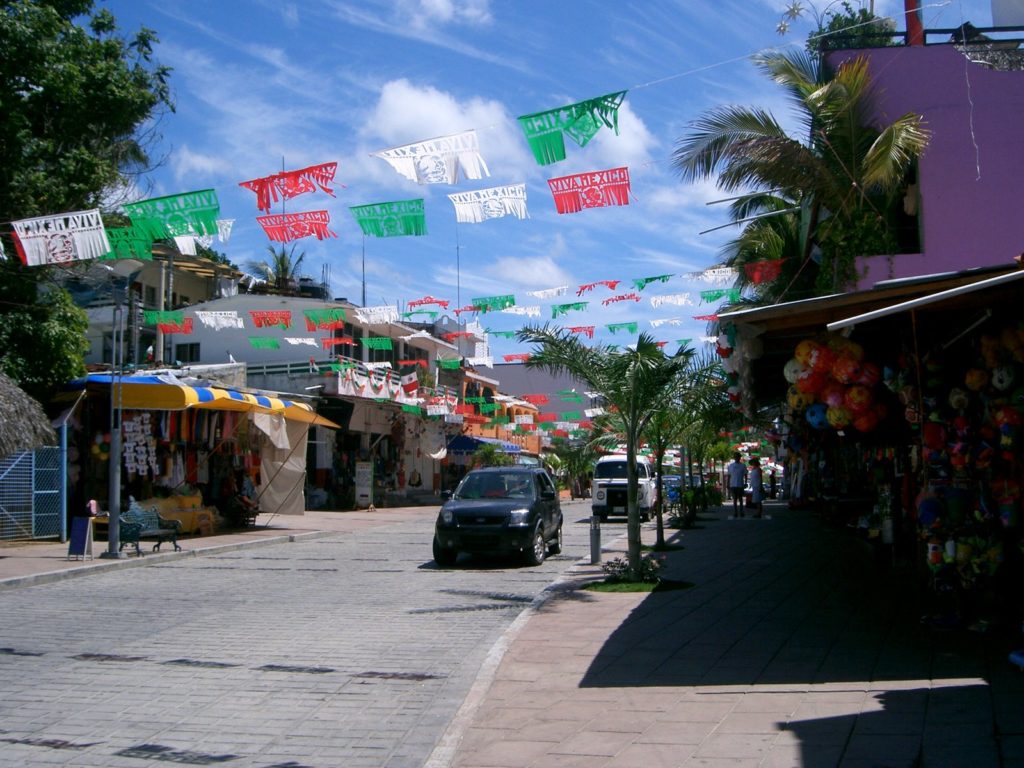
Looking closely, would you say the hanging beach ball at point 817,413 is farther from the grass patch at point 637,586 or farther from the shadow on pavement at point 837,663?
the grass patch at point 637,586

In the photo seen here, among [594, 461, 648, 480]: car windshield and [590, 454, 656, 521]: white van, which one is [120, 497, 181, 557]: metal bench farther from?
[594, 461, 648, 480]: car windshield

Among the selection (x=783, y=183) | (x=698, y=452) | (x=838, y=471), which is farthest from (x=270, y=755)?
(x=698, y=452)

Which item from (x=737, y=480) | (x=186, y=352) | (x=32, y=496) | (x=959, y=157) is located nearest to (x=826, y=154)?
(x=959, y=157)

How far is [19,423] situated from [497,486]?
8.76 m

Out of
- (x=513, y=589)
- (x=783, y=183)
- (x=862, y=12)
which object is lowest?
(x=513, y=589)

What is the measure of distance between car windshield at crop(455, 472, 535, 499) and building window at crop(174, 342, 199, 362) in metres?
23.1

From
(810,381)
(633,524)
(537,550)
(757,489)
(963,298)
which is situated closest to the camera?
(963,298)

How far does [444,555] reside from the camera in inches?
659

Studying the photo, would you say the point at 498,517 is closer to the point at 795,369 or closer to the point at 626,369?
the point at 626,369

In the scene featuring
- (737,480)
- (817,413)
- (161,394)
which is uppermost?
(161,394)

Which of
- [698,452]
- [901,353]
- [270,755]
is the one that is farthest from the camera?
[698,452]

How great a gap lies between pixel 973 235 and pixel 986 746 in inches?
462

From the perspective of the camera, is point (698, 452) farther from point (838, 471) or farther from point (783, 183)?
point (783, 183)

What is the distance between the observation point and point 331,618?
11344 mm
